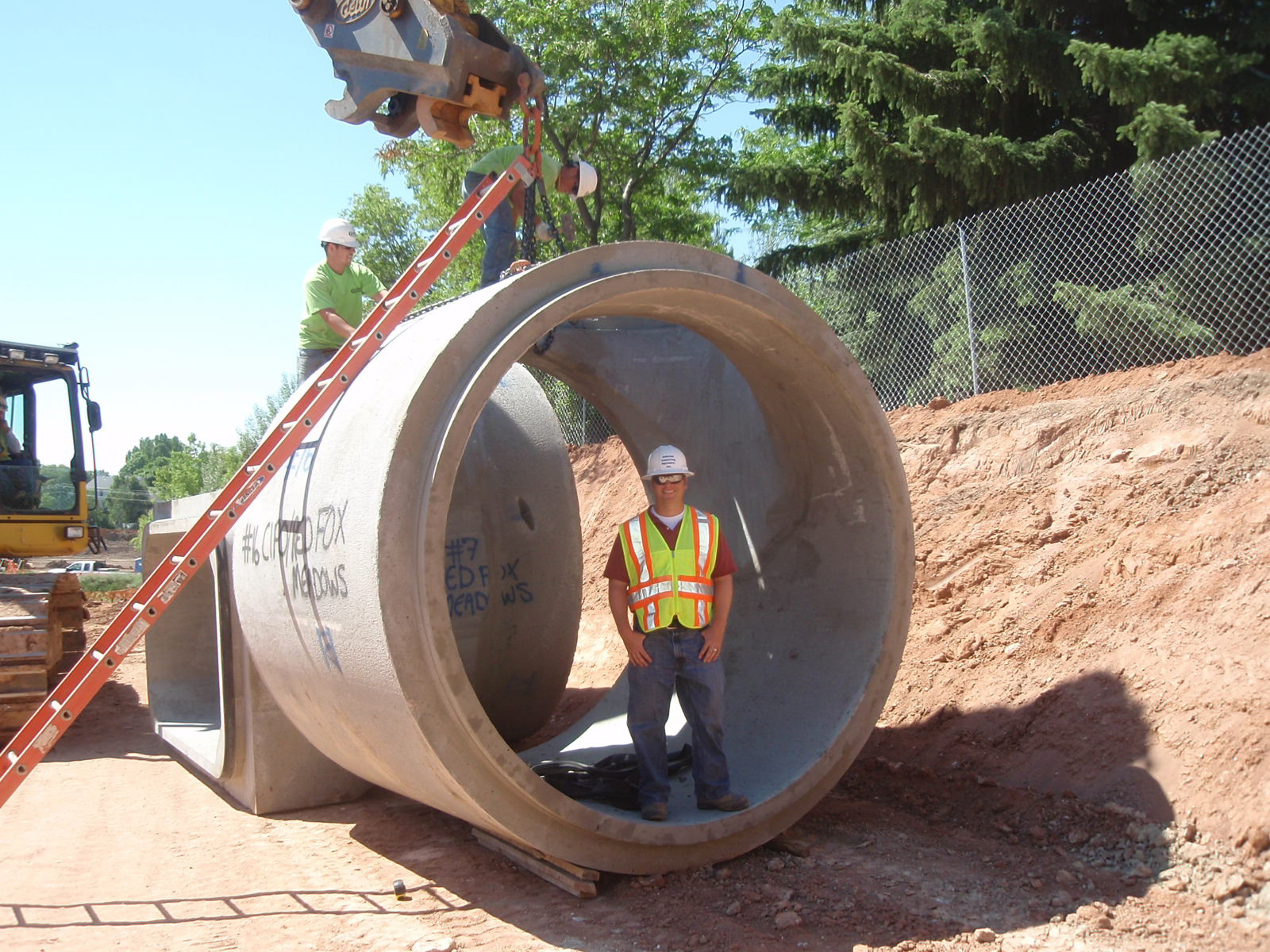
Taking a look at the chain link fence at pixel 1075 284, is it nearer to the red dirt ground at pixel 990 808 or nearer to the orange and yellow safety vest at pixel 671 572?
the red dirt ground at pixel 990 808

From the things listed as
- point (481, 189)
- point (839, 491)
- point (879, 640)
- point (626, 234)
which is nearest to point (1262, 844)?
point (879, 640)

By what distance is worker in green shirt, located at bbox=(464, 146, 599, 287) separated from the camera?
666cm

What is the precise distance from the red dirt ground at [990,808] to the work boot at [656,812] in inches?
10.7

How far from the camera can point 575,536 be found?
8039 mm

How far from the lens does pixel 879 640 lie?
5.93 m

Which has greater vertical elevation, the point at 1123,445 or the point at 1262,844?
the point at 1123,445

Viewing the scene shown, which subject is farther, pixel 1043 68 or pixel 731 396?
pixel 1043 68

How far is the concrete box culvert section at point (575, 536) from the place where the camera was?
471cm

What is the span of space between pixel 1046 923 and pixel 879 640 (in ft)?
5.48

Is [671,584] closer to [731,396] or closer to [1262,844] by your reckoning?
[731,396]

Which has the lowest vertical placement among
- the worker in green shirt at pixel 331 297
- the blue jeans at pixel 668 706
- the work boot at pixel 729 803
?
the work boot at pixel 729 803

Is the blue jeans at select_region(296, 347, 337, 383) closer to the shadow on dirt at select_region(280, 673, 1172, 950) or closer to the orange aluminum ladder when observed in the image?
the orange aluminum ladder

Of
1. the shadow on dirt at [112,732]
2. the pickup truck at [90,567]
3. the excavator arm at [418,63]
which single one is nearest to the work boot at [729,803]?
the excavator arm at [418,63]

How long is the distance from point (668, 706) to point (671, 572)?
2.10 feet
